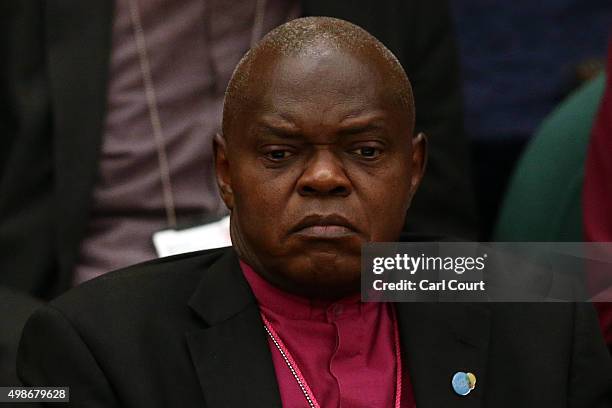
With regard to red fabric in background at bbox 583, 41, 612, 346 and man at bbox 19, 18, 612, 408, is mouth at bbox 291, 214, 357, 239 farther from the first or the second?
red fabric in background at bbox 583, 41, 612, 346

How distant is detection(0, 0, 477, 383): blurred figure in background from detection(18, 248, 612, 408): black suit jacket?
74 centimetres

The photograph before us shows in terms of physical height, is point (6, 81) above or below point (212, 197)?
above

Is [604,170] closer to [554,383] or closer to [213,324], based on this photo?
[554,383]

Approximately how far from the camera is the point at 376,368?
2426 millimetres

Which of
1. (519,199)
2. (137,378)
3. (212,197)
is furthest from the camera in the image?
(519,199)

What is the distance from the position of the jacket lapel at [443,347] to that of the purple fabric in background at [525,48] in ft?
6.20

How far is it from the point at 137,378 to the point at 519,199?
1559mm

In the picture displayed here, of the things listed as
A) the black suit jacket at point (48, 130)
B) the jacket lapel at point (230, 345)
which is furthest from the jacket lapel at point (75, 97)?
the jacket lapel at point (230, 345)

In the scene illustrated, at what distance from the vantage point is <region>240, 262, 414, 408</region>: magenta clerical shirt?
7.80ft

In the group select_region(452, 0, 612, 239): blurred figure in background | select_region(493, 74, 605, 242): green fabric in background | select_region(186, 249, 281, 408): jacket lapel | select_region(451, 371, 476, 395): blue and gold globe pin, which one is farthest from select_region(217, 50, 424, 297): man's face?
select_region(452, 0, 612, 239): blurred figure in background

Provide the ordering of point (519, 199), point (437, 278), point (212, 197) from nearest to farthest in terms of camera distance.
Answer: point (437, 278)
point (212, 197)
point (519, 199)

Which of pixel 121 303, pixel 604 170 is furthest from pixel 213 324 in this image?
pixel 604 170

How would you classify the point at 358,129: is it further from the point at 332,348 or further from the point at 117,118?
the point at 117,118

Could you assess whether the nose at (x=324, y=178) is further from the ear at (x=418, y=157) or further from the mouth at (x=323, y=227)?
the ear at (x=418, y=157)
